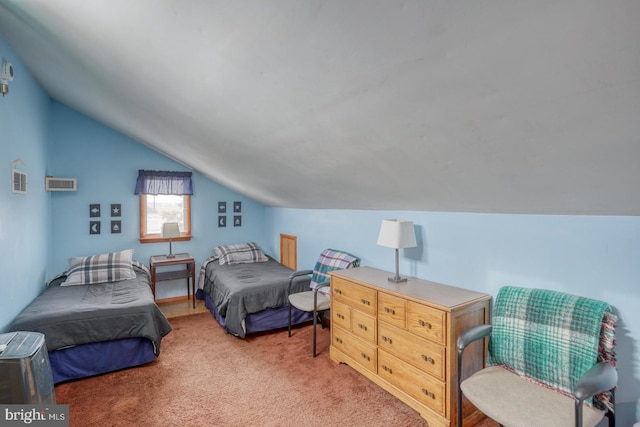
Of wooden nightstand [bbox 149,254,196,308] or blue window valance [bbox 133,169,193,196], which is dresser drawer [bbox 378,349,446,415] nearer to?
wooden nightstand [bbox 149,254,196,308]

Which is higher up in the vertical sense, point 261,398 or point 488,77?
point 488,77

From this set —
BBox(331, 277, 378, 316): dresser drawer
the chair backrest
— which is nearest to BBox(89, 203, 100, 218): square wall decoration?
the chair backrest

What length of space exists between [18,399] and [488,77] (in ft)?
8.65

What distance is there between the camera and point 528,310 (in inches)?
71.5

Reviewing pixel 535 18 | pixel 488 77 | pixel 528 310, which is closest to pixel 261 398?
pixel 528 310

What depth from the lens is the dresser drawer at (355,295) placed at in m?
2.49

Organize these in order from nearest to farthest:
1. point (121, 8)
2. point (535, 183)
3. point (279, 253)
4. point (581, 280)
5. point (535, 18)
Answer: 1. point (535, 18)
2. point (121, 8)
3. point (535, 183)
4. point (581, 280)
5. point (279, 253)

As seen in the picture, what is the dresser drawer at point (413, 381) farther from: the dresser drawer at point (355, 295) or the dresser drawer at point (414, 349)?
the dresser drawer at point (355, 295)

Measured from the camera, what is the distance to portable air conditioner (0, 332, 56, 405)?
66.0 inches

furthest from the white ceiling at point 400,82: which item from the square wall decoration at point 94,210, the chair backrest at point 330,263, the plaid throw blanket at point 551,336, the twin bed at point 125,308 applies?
the square wall decoration at point 94,210

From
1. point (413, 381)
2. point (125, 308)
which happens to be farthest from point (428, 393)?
point (125, 308)

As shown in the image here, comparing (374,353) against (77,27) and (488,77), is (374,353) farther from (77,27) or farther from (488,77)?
(77,27)

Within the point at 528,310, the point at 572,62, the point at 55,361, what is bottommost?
the point at 55,361

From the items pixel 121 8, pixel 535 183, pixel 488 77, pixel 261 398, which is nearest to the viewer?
pixel 488 77
